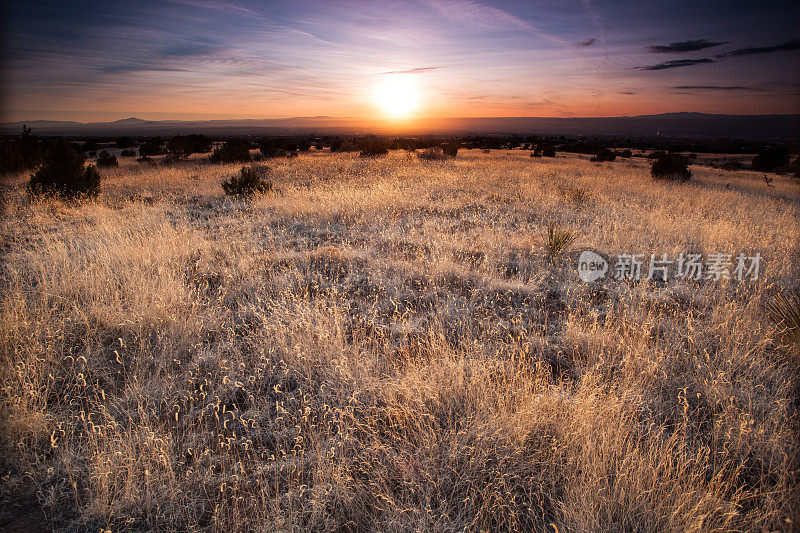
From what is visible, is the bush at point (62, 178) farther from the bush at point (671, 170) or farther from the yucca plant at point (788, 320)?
the bush at point (671, 170)

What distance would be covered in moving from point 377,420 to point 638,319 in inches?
136

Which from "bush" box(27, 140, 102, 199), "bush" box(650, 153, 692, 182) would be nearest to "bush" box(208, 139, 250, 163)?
"bush" box(27, 140, 102, 199)

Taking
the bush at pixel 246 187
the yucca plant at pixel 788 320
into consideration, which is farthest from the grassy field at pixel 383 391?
the bush at pixel 246 187

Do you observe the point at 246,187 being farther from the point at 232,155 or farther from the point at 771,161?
the point at 771,161

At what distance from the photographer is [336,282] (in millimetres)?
5375

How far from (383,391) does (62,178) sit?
12.2 metres

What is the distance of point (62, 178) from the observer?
9.79m

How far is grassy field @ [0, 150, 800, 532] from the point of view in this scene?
2.11 metres

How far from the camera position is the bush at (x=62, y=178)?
9703mm

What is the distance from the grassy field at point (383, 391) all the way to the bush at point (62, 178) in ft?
11.5

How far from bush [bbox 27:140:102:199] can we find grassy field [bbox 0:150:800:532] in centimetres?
351

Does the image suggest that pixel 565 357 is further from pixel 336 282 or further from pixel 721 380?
pixel 336 282

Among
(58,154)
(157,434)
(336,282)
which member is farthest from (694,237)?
(58,154)

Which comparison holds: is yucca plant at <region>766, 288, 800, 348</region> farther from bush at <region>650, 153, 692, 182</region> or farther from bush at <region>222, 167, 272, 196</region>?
bush at <region>650, 153, 692, 182</region>
